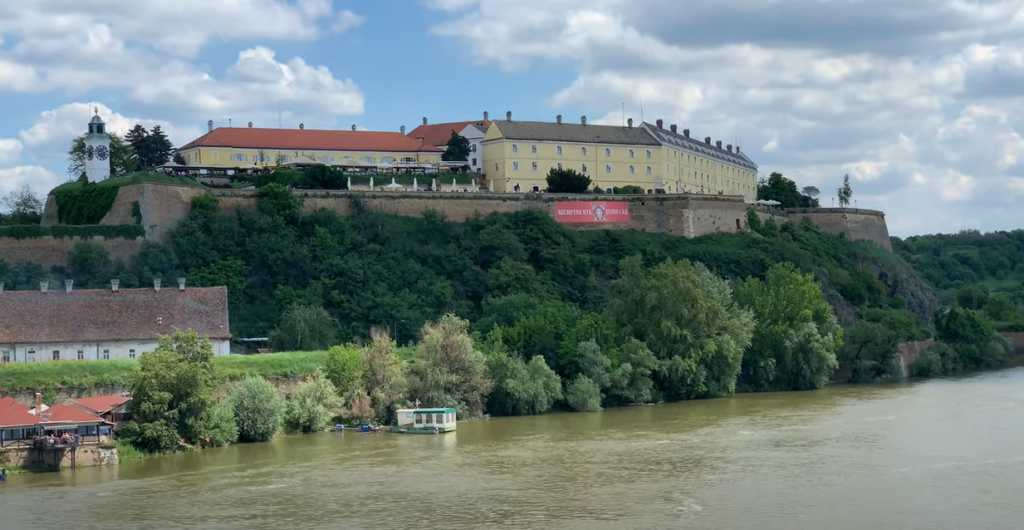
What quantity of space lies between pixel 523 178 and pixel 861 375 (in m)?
24.5

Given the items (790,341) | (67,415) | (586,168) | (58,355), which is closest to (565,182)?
(586,168)

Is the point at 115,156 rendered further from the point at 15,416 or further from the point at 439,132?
the point at 15,416

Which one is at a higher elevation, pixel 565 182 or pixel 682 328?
pixel 565 182

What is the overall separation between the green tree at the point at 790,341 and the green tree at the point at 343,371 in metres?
18.1

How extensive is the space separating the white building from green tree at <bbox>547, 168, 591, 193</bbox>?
29.5 m

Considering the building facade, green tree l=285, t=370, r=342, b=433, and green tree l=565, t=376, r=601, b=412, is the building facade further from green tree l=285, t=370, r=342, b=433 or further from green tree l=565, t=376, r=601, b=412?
green tree l=285, t=370, r=342, b=433

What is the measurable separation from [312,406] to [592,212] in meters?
32.0

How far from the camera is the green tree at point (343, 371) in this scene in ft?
143

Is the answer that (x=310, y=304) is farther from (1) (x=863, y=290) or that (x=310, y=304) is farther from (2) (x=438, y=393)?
(1) (x=863, y=290)

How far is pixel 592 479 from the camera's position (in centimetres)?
3284

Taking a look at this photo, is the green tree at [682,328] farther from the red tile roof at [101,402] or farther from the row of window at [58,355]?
the red tile roof at [101,402]

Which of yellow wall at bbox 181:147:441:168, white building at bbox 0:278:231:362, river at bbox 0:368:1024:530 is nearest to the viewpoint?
river at bbox 0:368:1024:530

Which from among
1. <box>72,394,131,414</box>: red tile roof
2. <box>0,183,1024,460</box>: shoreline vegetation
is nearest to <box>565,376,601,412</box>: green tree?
<box>0,183,1024,460</box>: shoreline vegetation

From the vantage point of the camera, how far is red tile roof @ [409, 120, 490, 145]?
81.0 metres
